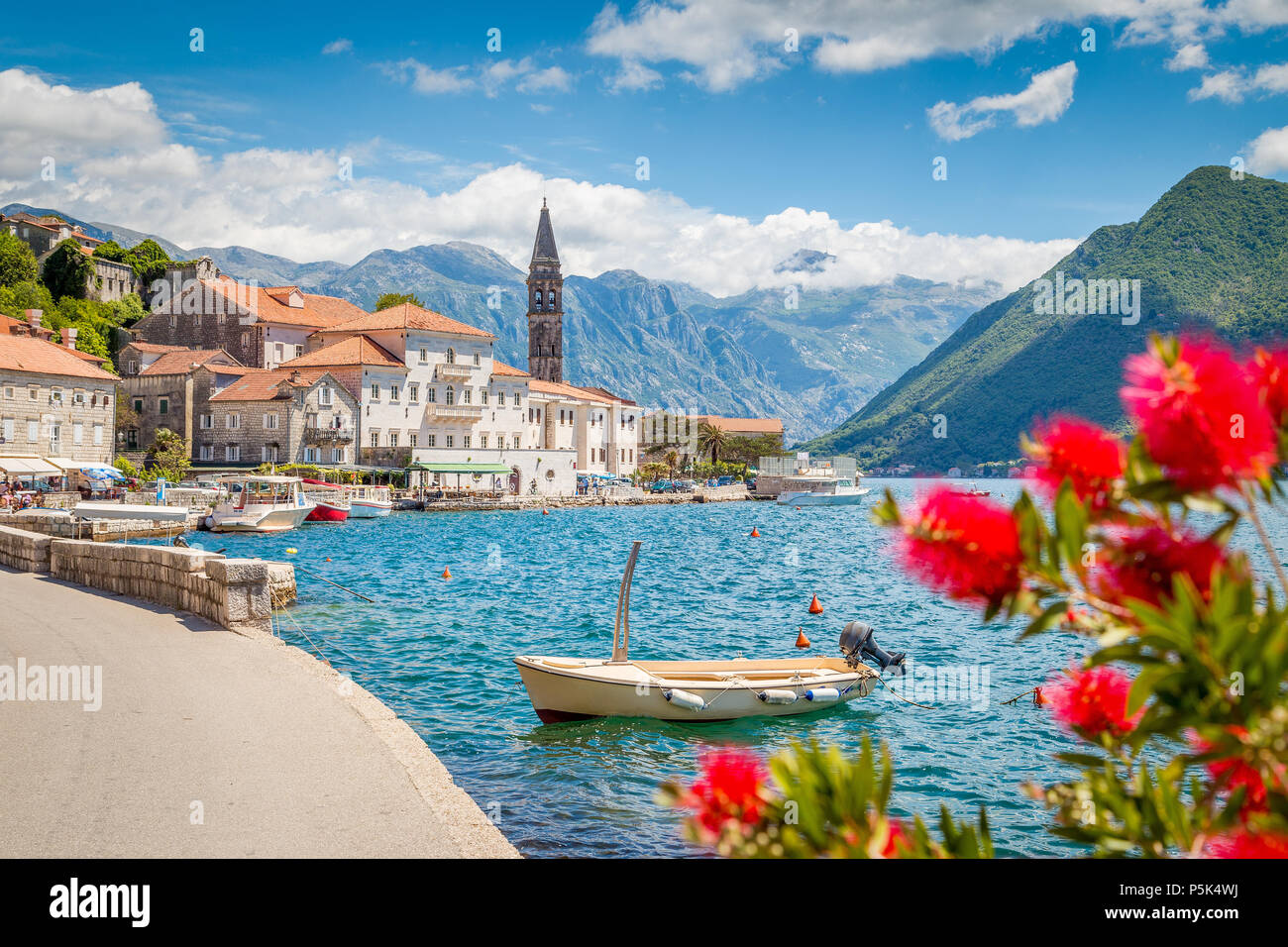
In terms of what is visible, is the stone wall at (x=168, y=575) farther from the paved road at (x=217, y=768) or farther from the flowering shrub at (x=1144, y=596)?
the flowering shrub at (x=1144, y=596)

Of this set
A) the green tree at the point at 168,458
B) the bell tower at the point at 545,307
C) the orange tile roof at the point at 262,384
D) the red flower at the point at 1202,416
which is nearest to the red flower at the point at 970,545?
the red flower at the point at 1202,416

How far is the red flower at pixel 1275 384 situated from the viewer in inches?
67.7

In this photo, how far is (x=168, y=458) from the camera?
6688cm

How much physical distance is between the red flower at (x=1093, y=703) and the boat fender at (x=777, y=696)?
42.6 feet

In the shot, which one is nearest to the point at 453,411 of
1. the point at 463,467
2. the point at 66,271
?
the point at 463,467

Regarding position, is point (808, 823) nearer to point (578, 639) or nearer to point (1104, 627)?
point (1104, 627)

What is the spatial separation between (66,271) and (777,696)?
291 ft

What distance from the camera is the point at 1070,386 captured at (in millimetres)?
133500

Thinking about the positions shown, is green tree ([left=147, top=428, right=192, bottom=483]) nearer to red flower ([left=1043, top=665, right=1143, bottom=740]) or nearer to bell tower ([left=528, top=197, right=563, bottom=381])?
bell tower ([left=528, top=197, right=563, bottom=381])

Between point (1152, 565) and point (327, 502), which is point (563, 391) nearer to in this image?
point (327, 502)

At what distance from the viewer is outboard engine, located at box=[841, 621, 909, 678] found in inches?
666

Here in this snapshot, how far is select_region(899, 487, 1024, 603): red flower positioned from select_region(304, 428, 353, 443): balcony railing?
74.5 m
